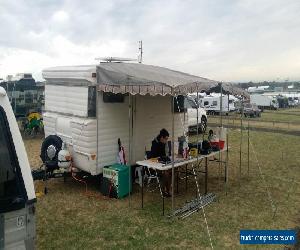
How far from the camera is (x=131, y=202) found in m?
8.65

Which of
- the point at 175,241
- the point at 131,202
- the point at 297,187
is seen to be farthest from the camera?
the point at 297,187

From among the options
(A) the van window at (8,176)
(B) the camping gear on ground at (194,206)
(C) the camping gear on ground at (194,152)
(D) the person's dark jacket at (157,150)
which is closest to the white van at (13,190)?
(A) the van window at (8,176)

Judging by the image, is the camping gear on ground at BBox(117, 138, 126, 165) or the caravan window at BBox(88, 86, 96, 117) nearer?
the caravan window at BBox(88, 86, 96, 117)

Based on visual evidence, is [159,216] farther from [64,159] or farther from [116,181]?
[64,159]

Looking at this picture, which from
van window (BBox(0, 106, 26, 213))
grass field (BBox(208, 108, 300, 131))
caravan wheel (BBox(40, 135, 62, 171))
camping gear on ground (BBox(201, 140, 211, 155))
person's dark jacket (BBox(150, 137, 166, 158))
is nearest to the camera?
van window (BBox(0, 106, 26, 213))

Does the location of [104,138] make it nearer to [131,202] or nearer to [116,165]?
[116,165]

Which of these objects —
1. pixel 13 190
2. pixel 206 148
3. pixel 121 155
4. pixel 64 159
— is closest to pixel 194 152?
pixel 206 148

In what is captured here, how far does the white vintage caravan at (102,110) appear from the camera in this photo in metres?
8.45

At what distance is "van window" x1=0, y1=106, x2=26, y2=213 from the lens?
396 cm

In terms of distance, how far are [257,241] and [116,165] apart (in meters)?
4.20

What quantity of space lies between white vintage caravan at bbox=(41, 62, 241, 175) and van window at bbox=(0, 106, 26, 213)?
152 inches

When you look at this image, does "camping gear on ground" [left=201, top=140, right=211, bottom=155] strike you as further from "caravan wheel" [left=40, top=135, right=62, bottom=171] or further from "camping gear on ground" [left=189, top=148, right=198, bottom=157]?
"caravan wheel" [left=40, top=135, right=62, bottom=171]

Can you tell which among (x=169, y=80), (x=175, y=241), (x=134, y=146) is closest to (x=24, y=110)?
(x=134, y=146)

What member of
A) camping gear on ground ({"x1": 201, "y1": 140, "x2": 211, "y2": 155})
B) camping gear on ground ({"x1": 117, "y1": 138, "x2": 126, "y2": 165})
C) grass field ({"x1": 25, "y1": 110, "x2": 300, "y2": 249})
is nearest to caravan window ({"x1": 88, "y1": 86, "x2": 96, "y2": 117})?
camping gear on ground ({"x1": 117, "y1": 138, "x2": 126, "y2": 165})
